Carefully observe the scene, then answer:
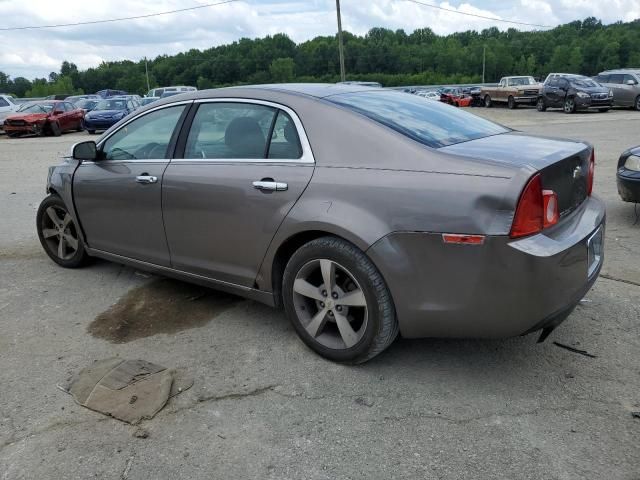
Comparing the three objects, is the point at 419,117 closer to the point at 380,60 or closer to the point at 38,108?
the point at 38,108

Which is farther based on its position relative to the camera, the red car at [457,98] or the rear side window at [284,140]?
the red car at [457,98]

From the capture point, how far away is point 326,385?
126 inches

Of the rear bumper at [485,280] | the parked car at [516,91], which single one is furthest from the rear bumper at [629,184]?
the parked car at [516,91]

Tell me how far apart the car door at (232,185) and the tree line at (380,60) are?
73512 mm

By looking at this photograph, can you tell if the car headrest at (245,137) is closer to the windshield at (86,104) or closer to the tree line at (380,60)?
the windshield at (86,104)

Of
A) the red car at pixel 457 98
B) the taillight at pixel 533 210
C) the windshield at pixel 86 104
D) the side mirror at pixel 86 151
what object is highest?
the side mirror at pixel 86 151

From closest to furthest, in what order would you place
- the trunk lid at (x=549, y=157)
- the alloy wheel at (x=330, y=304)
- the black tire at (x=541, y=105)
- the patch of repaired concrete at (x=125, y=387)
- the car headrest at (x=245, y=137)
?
the trunk lid at (x=549, y=157), the patch of repaired concrete at (x=125, y=387), the alloy wheel at (x=330, y=304), the car headrest at (x=245, y=137), the black tire at (x=541, y=105)

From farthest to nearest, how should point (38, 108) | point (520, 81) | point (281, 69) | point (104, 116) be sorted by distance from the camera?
point (281, 69) < point (520, 81) < point (38, 108) < point (104, 116)

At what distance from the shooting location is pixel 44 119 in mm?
24328

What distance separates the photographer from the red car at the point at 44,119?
24.1m

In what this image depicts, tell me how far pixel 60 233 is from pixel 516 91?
98.6 ft

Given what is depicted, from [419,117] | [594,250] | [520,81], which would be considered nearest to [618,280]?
[594,250]

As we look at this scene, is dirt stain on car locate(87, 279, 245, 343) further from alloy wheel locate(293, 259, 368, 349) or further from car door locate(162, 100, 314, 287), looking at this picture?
alloy wheel locate(293, 259, 368, 349)

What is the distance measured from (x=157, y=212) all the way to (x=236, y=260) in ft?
2.63
